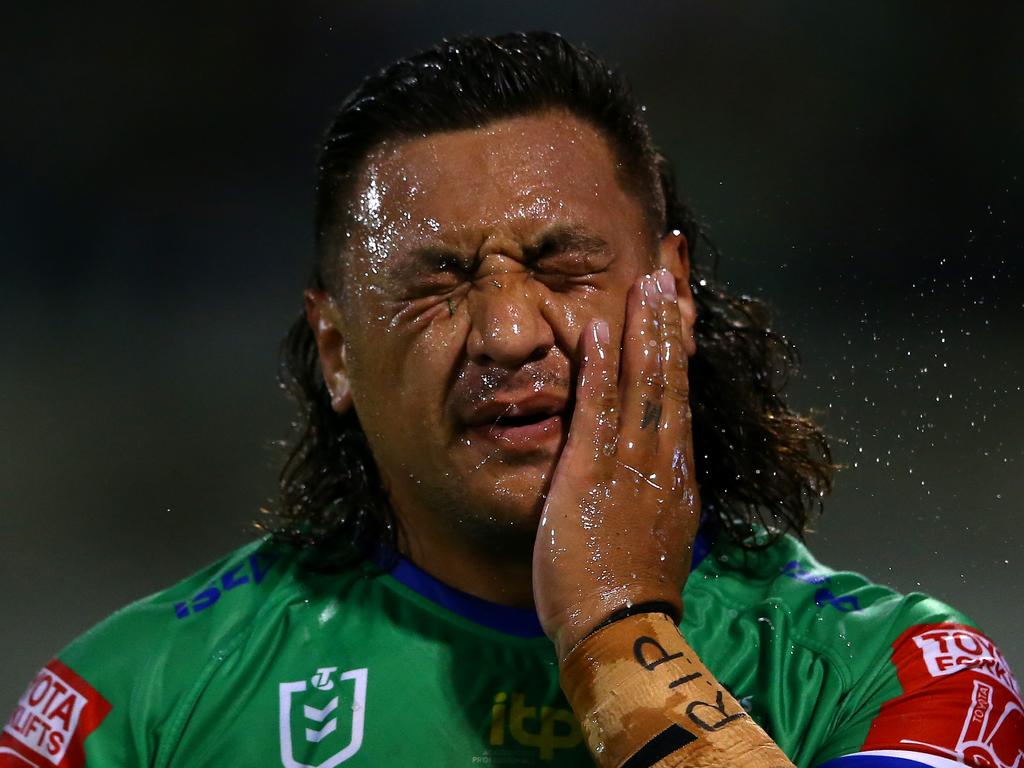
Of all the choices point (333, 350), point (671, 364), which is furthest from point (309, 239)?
point (671, 364)

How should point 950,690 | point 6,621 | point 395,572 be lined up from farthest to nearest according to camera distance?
1. point 6,621
2. point 395,572
3. point 950,690

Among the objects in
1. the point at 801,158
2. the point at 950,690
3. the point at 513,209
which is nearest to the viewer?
the point at 950,690

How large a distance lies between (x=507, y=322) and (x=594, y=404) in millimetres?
192

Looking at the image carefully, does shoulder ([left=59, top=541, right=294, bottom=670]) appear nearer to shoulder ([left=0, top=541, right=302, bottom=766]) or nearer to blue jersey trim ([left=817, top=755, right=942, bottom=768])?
shoulder ([left=0, top=541, right=302, bottom=766])

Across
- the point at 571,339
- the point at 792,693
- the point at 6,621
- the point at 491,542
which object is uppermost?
the point at 571,339

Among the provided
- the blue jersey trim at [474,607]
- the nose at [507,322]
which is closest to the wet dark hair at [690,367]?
the blue jersey trim at [474,607]

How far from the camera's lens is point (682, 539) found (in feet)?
6.75

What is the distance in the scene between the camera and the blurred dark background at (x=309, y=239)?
13.4 feet

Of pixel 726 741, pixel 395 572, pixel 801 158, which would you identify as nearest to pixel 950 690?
pixel 726 741

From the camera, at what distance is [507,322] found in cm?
210

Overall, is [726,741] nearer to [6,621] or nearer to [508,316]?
[508,316]

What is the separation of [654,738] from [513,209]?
900 millimetres

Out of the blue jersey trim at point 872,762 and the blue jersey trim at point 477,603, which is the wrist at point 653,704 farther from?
the blue jersey trim at point 477,603

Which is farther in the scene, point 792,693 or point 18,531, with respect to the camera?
point 18,531
